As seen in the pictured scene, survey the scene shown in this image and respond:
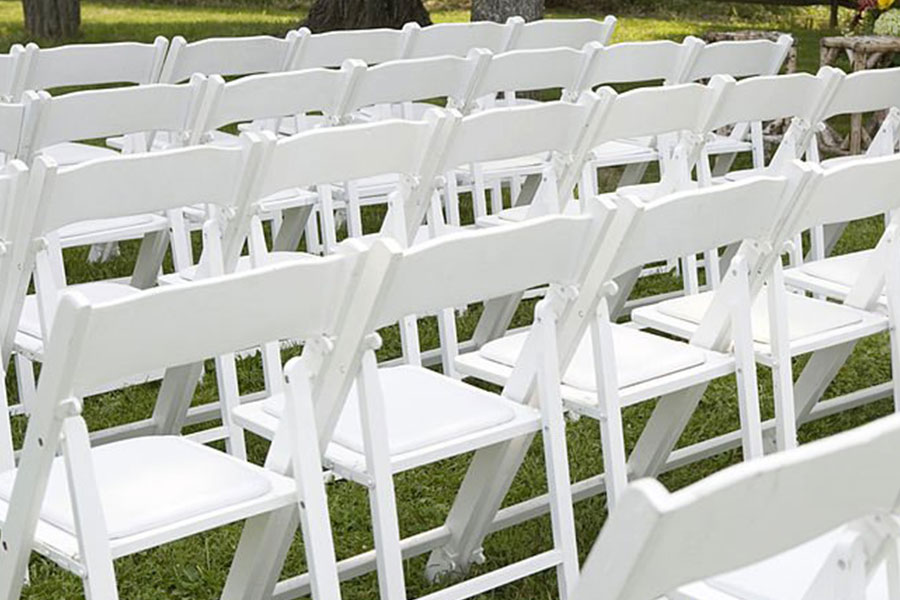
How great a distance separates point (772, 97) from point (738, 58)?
1.67 meters

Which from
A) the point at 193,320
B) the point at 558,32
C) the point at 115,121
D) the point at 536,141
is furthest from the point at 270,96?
the point at 558,32

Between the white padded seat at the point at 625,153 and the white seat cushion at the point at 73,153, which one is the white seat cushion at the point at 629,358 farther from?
the white seat cushion at the point at 73,153

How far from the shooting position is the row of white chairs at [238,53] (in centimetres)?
680

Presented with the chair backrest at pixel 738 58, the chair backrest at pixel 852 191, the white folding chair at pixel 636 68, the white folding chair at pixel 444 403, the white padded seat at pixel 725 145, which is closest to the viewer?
the white folding chair at pixel 444 403

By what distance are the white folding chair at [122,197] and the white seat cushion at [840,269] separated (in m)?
1.79

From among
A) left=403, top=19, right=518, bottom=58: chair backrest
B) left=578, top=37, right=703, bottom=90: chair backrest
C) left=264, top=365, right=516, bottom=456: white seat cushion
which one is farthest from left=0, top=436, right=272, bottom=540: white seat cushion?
left=403, top=19, right=518, bottom=58: chair backrest

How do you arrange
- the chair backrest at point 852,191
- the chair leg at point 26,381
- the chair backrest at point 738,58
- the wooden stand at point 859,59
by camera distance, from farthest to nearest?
1. the wooden stand at point 859,59
2. the chair backrest at point 738,58
3. the chair leg at point 26,381
4. the chair backrest at point 852,191

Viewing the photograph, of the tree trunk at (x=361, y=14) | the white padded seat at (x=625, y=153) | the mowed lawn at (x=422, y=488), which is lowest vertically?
the tree trunk at (x=361, y=14)

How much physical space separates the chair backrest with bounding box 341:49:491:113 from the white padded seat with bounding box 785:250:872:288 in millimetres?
1806

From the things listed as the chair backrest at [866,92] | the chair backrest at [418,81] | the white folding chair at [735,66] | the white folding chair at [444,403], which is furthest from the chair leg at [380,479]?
the white folding chair at [735,66]

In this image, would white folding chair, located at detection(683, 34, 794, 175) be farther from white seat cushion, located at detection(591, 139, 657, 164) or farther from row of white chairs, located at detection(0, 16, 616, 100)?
row of white chairs, located at detection(0, 16, 616, 100)

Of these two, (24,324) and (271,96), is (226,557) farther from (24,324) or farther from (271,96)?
(271,96)

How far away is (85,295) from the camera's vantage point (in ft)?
15.1

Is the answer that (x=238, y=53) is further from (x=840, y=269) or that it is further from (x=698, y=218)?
(x=698, y=218)
